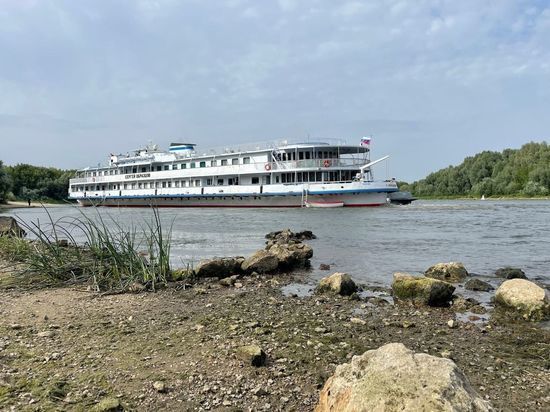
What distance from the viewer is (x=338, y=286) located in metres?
8.61

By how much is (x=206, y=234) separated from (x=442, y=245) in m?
10.8

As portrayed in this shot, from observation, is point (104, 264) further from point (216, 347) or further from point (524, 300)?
point (524, 300)

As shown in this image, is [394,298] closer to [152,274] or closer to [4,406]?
[152,274]

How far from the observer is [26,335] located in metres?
5.92

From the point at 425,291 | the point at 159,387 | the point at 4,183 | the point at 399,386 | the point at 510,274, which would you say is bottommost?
the point at 510,274

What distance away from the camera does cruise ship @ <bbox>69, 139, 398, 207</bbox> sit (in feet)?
137

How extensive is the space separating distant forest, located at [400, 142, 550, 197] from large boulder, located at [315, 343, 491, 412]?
263 ft

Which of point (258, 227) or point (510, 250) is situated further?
point (258, 227)

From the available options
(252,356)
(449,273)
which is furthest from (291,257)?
(252,356)

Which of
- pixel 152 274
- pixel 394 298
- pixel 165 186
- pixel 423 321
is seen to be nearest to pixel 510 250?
pixel 394 298

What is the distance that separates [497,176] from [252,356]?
90.1m

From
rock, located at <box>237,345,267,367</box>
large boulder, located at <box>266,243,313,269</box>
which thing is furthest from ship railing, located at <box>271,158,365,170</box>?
rock, located at <box>237,345,267,367</box>

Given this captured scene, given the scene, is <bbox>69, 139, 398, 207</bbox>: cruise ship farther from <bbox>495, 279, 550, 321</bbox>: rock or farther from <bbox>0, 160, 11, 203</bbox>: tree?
<bbox>495, 279, 550, 321</bbox>: rock

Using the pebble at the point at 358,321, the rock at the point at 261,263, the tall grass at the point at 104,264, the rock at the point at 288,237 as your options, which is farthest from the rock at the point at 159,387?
the rock at the point at 288,237
